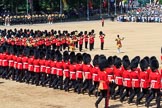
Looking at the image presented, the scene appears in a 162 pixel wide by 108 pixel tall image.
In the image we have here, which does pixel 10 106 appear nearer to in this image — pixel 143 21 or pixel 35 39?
pixel 35 39

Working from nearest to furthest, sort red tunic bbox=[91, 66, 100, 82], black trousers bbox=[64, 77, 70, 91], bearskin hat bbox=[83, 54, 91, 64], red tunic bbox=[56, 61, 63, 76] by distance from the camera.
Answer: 1. red tunic bbox=[91, 66, 100, 82]
2. bearskin hat bbox=[83, 54, 91, 64]
3. red tunic bbox=[56, 61, 63, 76]
4. black trousers bbox=[64, 77, 70, 91]

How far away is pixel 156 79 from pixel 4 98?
642 centimetres

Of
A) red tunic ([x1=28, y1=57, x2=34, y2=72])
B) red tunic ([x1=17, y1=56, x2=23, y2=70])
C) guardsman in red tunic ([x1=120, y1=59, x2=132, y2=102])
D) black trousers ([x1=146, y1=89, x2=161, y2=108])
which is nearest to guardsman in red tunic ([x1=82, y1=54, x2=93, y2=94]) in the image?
guardsman in red tunic ([x1=120, y1=59, x2=132, y2=102])

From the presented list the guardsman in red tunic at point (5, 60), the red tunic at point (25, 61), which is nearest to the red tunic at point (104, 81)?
the red tunic at point (25, 61)

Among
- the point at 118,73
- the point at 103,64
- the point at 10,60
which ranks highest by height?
the point at 103,64

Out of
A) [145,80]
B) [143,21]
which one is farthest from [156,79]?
[143,21]

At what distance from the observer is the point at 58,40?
34.6 meters

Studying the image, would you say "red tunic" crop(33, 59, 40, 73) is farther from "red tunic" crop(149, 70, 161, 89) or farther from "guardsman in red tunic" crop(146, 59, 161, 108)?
"red tunic" crop(149, 70, 161, 89)

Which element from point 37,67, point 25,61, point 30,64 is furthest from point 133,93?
point 25,61

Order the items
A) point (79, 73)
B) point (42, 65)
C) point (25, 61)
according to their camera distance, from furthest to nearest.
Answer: point (25, 61)
point (42, 65)
point (79, 73)

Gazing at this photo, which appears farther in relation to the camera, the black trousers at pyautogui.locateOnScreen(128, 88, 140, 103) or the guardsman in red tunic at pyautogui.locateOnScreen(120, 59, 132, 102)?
the black trousers at pyautogui.locateOnScreen(128, 88, 140, 103)

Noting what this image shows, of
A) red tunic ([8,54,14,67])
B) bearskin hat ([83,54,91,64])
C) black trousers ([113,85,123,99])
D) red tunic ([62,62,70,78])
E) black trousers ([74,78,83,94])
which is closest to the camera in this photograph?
black trousers ([113,85,123,99])

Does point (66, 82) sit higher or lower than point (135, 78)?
lower

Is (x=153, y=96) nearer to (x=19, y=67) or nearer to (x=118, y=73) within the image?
(x=118, y=73)
